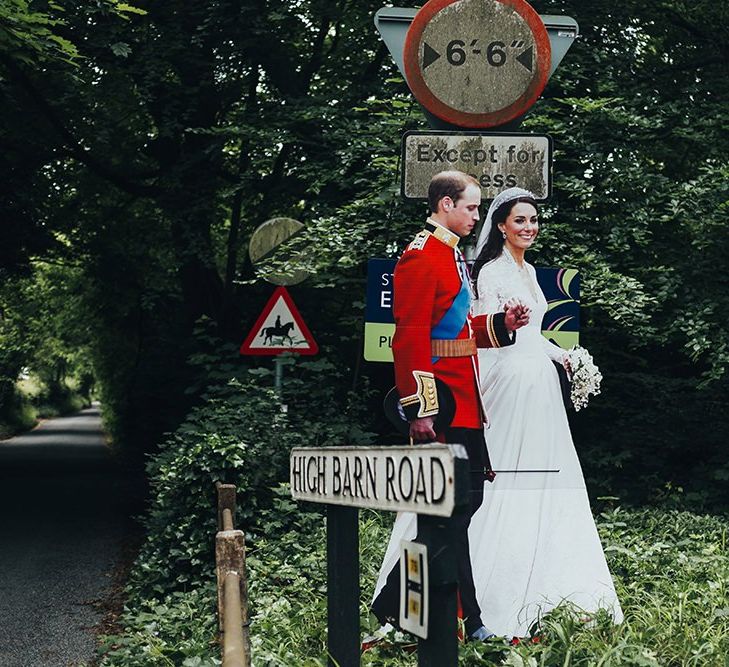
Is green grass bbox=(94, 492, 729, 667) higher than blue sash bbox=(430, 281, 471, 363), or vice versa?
blue sash bbox=(430, 281, 471, 363)

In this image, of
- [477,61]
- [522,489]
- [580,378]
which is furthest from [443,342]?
[477,61]

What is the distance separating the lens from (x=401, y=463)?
3016 millimetres

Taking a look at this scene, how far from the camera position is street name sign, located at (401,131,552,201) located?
5.84 meters

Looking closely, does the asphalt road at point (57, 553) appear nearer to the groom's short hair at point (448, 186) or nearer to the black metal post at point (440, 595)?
the groom's short hair at point (448, 186)

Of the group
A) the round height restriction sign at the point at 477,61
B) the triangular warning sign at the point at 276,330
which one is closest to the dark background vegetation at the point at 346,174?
the triangular warning sign at the point at 276,330

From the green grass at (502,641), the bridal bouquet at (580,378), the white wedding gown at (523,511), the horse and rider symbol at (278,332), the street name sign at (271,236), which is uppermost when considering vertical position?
the street name sign at (271,236)

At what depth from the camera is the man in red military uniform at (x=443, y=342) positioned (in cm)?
518

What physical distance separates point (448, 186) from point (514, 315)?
770 mm

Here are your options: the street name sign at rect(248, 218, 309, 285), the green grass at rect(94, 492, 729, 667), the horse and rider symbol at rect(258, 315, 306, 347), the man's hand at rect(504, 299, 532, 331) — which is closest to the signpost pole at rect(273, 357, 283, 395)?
the horse and rider symbol at rect(258, 315, 306, 347)

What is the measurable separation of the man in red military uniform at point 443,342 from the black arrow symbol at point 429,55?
2.77ft

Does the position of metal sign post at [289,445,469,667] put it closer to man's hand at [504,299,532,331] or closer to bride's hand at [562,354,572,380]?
man's hand at [504,299,532,331]

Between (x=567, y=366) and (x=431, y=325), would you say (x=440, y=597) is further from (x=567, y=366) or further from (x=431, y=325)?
(x=567, y=366)

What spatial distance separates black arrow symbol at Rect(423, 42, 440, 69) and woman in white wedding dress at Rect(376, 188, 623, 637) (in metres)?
0.89

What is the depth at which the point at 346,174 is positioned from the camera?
1099cm
